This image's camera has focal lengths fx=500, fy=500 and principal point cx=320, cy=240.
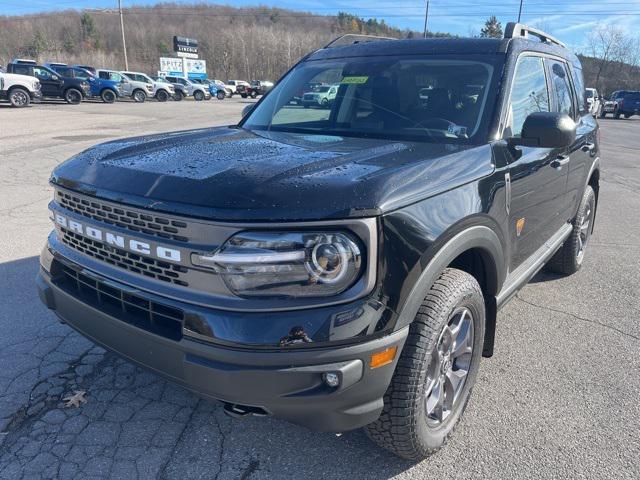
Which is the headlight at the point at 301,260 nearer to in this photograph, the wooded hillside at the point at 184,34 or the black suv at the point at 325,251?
the black suv at the point at 325,251

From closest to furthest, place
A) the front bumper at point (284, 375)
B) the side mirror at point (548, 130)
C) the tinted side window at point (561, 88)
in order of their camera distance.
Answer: the front bumper at point (284, 375)
the side mirror at point (548, 130)
the tinted side window at point (561, 88)

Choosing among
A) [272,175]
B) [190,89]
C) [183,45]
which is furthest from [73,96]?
[183,45]

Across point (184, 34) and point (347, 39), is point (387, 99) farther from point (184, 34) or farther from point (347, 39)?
point (184, 34)

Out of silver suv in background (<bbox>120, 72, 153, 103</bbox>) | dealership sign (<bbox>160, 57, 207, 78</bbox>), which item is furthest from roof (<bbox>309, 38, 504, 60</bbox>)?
dealership sign (<bbox>160, 57, 207, 78</bbox>)

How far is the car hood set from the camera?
70.7 inches

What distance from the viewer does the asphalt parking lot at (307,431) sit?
233cm

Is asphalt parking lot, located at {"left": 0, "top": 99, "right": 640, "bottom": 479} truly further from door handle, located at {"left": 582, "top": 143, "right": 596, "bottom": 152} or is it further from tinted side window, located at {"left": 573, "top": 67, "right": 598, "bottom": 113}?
tinted side window, located at {"left": 573, "top": 67, "right": 598, "bottom": 113}

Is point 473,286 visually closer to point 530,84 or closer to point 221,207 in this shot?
point 221,207

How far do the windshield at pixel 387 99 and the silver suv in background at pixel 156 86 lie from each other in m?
34.8

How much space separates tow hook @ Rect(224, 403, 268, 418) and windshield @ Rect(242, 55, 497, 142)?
172cm

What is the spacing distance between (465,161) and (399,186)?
61 cm

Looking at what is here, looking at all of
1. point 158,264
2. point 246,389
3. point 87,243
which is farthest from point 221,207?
Result: point 87,243

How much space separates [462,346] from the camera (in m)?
2.54

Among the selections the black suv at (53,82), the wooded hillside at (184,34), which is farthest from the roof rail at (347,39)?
the wooded hillside at (184,34)
